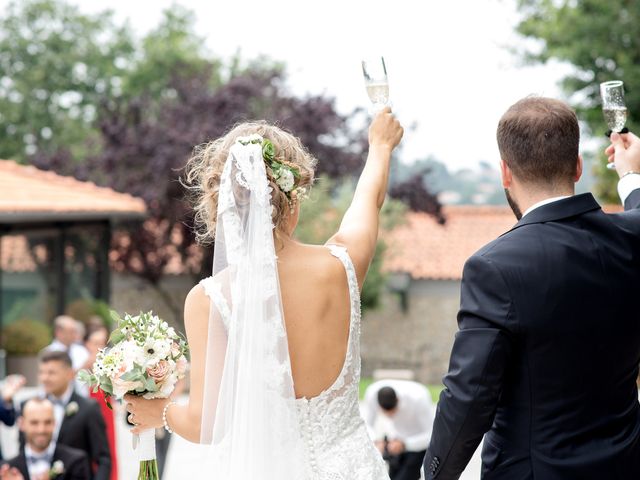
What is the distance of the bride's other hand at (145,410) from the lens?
3285 millimetres

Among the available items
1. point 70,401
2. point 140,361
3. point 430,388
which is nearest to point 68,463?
point 70,401

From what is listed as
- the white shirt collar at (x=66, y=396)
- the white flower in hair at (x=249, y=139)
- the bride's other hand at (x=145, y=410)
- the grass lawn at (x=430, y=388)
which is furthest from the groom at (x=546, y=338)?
the grass lawn at (x=430, y=388)

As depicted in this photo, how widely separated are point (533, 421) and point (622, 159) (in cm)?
114

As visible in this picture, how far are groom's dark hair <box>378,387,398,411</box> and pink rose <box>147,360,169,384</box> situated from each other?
3.90 metres

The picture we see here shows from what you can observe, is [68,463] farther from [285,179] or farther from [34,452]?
[285,179]

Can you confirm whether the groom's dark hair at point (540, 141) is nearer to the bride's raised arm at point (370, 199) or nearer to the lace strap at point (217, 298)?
the bride's raised arm at point (370, 199)

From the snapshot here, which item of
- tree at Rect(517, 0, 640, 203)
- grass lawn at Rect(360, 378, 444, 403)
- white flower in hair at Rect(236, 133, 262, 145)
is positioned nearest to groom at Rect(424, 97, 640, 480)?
white flower in hair at Rect(236, 133, 262, 145)

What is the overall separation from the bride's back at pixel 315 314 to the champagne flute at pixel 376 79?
2.02ft

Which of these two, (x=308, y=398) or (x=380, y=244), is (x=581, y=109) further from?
(x=308, y=398)

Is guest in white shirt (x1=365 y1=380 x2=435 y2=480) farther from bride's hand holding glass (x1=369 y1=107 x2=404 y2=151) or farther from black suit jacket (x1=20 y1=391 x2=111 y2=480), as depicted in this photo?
bride's hand holding glass (x1=369 y1=107 x2=404 y2=151)

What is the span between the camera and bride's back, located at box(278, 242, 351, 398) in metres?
3.08

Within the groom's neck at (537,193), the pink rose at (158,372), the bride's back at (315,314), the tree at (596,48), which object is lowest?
the pink rose at (158,372)

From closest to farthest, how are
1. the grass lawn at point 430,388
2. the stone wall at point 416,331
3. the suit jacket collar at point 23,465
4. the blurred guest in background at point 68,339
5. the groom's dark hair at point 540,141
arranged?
the groom's dark hair at point 540,141 → the suit jacket collar at point 23,465 → the blurred guest in background at point 68,339 → the grass lawn at point 430,388 → the stone wall at point 416,331

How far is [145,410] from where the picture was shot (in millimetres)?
3297
